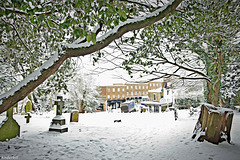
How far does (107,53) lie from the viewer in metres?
7.81

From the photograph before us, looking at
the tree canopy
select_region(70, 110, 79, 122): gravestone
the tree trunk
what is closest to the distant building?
select_region(70, 110, 79, 122): gravestone

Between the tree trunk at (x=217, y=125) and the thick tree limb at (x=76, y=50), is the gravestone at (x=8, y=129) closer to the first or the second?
the thick tree limb at (x=76, y=50)

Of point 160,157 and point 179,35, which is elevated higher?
point 179,35

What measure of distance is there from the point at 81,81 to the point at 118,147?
25.4 meters

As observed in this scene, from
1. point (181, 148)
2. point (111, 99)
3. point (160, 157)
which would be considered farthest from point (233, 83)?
point (111, 99)

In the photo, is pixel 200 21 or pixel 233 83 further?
pixel 233 83

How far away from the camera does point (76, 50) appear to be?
3318 millimetres

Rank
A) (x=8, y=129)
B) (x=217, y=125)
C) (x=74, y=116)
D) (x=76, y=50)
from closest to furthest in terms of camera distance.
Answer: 1. (x=76, y=50)
2. (x=217, y=125)
3. (x=8, y=129)
4. (x=74, y=116)

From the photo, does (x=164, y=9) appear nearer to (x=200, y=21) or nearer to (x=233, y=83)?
(x=200, y=21)

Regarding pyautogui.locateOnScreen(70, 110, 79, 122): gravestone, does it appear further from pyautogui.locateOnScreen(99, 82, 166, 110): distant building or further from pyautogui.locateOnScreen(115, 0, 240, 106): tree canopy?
pyautogui.locateOnScreen(99, 82, 166, 110): distant building

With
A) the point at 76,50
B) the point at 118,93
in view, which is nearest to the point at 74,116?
the point at 76,50

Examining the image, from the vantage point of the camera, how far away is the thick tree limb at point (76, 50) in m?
2.97

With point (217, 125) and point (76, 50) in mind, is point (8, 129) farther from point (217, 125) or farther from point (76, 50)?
point (217, 125)

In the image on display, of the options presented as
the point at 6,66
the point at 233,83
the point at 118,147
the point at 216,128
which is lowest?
the point at 118,147
